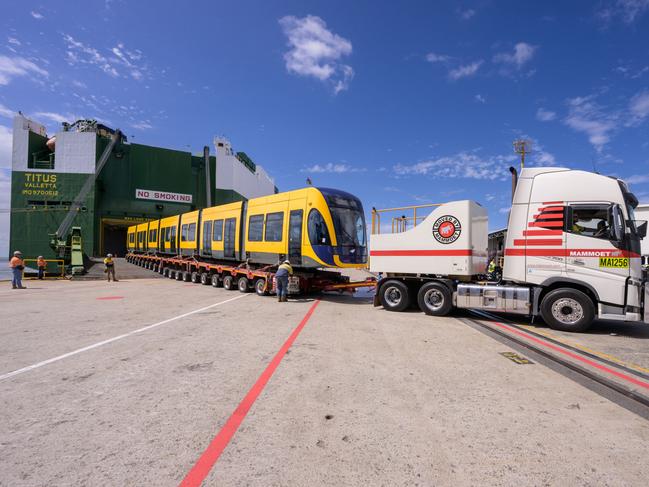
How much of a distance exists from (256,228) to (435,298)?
7.69 metres

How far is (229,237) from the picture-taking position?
14906 mm

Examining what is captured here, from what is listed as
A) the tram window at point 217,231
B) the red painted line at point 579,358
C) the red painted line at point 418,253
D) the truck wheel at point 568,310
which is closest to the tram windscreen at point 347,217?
the red painted line at point 418,253

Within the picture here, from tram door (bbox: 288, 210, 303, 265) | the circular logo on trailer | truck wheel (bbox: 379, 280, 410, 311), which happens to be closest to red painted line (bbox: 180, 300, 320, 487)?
truck wheel (bbox: 379, 280, 410, 311)

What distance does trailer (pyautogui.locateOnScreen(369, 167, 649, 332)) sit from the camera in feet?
21.9

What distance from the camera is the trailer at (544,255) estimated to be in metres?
6.69

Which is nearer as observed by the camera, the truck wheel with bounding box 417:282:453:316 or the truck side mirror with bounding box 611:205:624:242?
the truck side mirror with bounding box 611:205:624:242

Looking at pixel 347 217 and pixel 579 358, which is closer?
pixel 579 358

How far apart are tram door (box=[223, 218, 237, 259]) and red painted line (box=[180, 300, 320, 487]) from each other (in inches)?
425

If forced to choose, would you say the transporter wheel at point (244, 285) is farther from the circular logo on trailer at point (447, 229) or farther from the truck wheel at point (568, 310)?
the truck wheel at point (568, 310)

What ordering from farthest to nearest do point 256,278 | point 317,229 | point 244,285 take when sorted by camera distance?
point 244,285 < point 256,278 < point 317,229

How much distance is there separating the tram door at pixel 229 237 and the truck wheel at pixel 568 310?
11920 millimetres

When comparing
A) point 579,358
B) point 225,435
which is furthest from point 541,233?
point 225,435

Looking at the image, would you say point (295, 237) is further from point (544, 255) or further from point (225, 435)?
point (225, 435)

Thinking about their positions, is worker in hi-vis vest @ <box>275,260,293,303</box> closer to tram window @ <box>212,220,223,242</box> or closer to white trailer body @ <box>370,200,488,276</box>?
white trailer body @ <box>370,200,488,276</box>
